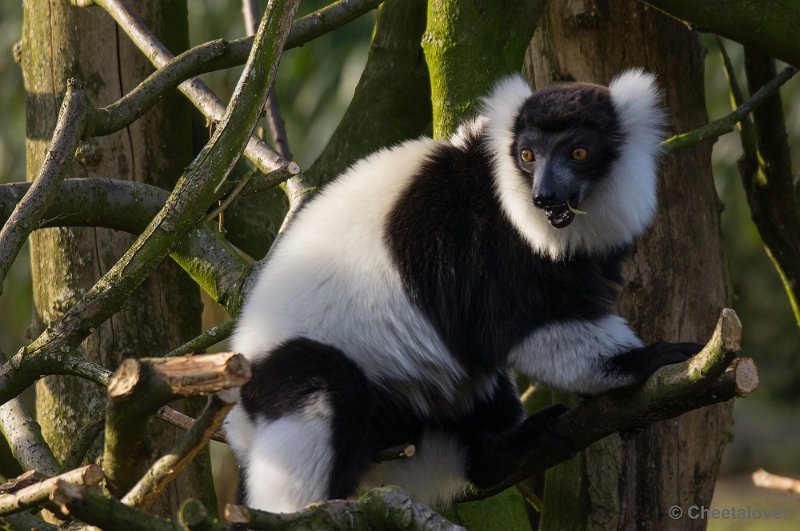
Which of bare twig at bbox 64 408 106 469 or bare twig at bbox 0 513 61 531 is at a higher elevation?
bare twig at bbox 0 513 61 531

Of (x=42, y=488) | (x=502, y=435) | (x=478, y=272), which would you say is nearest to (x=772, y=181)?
(x=502, y=435)

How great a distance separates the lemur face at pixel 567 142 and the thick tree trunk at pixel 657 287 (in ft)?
4.54

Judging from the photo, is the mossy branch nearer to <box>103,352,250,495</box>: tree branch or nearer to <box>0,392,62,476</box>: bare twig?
<box>0,392,62,476</box>: bare twig

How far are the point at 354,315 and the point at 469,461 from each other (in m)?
0.97

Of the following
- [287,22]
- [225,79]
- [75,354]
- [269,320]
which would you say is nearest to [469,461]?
[269,320]

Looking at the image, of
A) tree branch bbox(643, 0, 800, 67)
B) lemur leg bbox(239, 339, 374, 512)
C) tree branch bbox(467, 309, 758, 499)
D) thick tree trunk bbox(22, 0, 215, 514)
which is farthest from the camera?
thick tree trunk bbox(22, 0, 215, 514)

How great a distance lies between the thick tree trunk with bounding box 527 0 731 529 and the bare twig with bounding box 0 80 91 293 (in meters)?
2.98

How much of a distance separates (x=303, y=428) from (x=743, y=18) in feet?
9.34

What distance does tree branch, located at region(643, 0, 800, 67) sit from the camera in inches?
200

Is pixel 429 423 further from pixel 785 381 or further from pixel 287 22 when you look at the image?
pixel 785 381

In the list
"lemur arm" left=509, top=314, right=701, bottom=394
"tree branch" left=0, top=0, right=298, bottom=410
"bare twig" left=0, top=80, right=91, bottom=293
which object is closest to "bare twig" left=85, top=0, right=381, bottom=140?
"bare twig" left=0, top=80, right=91, bottom=293

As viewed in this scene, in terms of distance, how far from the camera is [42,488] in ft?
9.45

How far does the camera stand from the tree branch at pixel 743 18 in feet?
16.7

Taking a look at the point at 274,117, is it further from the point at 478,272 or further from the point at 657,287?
the point at 478,272
